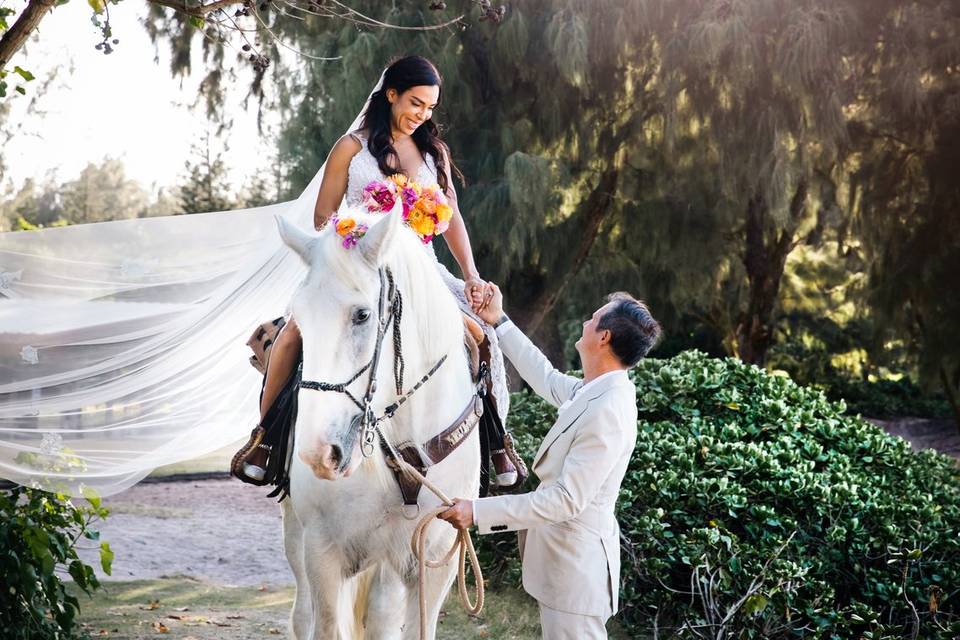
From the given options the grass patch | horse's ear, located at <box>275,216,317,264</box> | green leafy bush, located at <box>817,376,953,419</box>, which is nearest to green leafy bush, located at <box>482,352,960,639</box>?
the grass patch

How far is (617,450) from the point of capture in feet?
9.70

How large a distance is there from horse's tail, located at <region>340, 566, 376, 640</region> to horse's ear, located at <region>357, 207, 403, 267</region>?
104 centimetres

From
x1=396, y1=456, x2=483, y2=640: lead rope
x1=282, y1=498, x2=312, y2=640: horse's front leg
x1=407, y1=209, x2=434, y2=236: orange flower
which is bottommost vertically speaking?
x1=282, y1=498, x2=312, y2=640: horse's front leg

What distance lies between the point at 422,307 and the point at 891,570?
340 centimetres

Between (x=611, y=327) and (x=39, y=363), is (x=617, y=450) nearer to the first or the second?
(x=611, y=327)

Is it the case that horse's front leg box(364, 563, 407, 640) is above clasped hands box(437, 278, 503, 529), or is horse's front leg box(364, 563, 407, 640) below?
below

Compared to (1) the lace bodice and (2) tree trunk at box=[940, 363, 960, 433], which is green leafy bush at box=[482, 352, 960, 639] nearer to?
(1) the lace bodice

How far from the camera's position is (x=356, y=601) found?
3.23 metres

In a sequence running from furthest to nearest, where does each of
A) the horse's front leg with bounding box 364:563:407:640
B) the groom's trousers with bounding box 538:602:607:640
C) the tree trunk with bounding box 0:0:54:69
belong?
the tree trunk with bounding box 0:0:54:69 < the groom's trousers with bounding box 538:602:607:640 < the horse's front leg with bounding box 364:563:407:640

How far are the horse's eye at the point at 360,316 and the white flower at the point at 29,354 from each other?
221 centimetres

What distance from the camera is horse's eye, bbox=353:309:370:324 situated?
99.9 inches

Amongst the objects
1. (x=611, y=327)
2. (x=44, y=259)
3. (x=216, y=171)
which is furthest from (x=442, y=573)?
(x=216, y=171)

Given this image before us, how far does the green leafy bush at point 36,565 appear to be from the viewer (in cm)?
426

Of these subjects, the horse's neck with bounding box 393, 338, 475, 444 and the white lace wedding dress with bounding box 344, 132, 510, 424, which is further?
the white lace wedding dress with bounding box 344, 132, 510, 424
